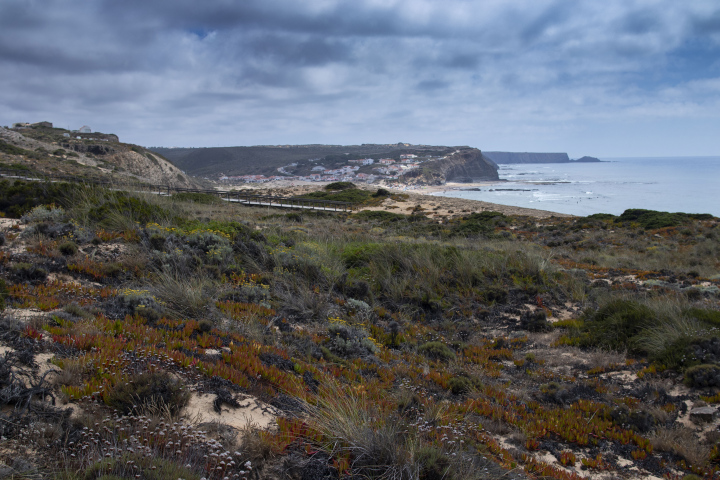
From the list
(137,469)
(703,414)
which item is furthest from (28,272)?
(703,414)

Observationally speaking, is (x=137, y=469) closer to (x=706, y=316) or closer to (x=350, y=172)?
(x=706, y=316)

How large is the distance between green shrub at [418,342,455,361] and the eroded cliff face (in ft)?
325

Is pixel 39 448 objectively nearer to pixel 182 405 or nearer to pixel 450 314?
pixel 182 405

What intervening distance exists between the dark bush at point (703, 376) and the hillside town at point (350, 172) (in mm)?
98778

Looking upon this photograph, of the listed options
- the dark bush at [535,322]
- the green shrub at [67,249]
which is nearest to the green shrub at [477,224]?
the dark bush at [535,322]

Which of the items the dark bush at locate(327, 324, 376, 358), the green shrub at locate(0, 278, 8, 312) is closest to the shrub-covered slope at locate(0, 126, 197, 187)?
the green shrub at locate(0, 278, 8, 312)

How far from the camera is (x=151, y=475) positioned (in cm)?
206

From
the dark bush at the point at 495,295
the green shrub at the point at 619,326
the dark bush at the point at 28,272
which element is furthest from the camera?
the dark bush at the point at 495,295

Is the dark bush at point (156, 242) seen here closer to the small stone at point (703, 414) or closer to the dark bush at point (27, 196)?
the dark bush at point (27, 196)

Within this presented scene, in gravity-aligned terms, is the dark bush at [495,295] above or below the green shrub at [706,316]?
below

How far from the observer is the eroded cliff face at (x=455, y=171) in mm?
107875

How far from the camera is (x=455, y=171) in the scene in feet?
438

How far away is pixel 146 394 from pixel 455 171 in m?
137

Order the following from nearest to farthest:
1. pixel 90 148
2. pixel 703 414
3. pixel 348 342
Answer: pixel 703 414
pixel 348 342
pixel 90 148
